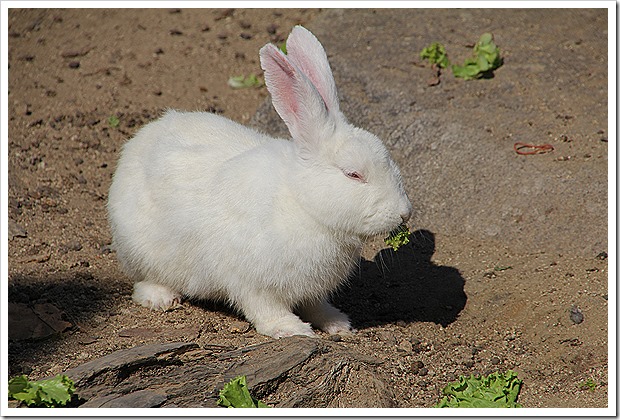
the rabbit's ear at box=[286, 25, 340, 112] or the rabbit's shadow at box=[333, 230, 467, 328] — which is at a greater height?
the rabbit's ear at box=[286, 25, 340, 112]

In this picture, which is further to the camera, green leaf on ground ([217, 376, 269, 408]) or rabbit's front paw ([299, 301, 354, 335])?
rabbit's front paw ([299, 301, 354, 335])

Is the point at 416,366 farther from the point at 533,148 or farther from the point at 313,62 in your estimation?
the point at 533,148

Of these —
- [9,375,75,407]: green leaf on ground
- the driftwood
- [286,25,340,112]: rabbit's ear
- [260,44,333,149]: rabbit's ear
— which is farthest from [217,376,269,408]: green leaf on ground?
[286,25,340,112]: rabbit's ear

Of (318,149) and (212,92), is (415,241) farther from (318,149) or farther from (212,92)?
(212,92)

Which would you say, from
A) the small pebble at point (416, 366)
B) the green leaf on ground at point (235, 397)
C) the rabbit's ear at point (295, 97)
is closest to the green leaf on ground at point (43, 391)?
the green leaf on ground at point (235, 397)

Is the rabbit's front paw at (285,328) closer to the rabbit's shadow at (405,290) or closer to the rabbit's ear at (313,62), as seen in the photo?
the rabbit's shadow at (405,290)

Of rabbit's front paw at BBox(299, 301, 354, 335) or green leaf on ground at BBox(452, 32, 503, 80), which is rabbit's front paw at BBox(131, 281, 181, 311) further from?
green leaf on ground at BBox(452, 32, 503, 80)
